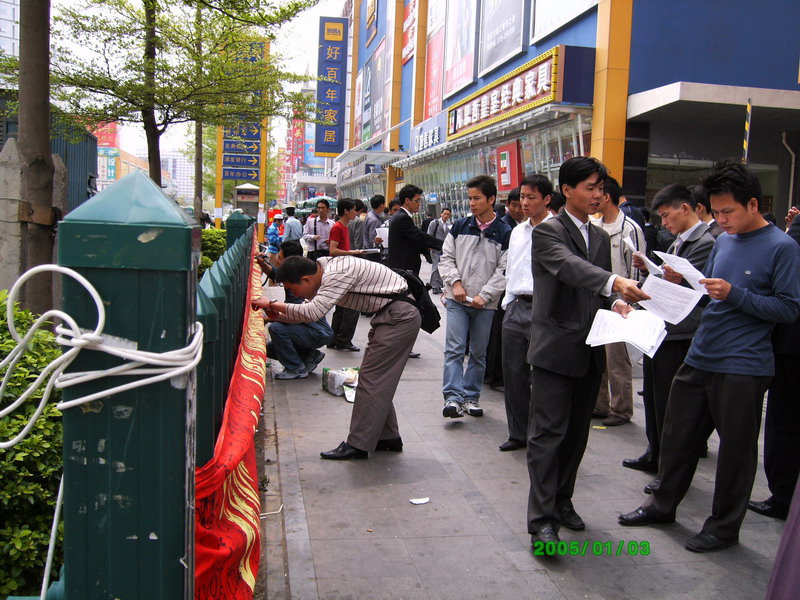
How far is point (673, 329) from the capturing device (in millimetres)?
4691

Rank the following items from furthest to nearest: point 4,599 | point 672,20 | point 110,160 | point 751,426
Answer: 1. point 110,160
2. point 672,20
3. point 751,426
4. point 4,599

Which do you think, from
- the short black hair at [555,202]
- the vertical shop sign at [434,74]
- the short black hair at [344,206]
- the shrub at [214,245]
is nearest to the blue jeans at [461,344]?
the short black hair at [555,202]

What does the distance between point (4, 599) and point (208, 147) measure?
171ft

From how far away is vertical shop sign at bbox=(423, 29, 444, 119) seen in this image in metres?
25.2

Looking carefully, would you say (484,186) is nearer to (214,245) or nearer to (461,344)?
(461,344)

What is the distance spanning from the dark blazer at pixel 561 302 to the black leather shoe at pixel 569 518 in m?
0.81

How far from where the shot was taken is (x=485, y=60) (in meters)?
18.9

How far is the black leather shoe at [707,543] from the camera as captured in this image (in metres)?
3.73

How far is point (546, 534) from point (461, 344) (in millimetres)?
2601

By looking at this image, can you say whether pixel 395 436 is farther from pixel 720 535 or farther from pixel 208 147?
pixel 208 147

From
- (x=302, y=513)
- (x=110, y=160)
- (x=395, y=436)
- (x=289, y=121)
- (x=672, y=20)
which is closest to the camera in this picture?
(x=302, y=513)

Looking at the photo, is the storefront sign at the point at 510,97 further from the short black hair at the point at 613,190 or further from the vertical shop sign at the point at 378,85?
the vertical shop sign at the point at 378,85

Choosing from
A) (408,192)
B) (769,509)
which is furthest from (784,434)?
(408,192)

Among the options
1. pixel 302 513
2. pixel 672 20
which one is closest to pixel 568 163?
pixel 302 513
